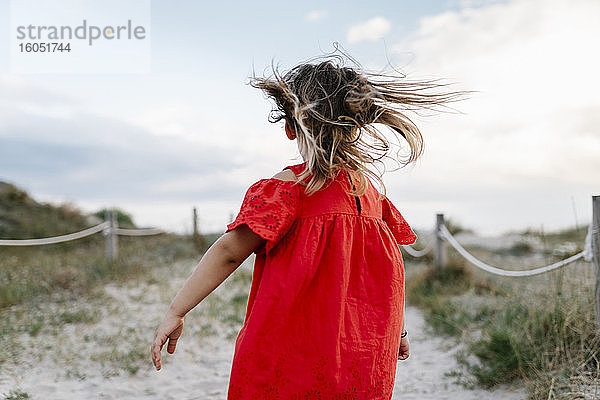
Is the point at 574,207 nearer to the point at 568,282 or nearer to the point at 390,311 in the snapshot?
the point at 568,282

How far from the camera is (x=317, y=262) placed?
1.88 metres

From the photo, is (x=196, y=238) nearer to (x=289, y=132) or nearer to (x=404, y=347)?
(x=404, y=347)

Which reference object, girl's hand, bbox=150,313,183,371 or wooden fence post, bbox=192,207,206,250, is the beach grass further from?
wooden fence post, bbox=192,207,206,250

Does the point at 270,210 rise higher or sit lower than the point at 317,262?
higher

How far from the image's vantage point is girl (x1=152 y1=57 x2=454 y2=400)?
183cm

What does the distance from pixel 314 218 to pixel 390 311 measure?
1.38 ft

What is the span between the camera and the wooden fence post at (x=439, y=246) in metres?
8.00

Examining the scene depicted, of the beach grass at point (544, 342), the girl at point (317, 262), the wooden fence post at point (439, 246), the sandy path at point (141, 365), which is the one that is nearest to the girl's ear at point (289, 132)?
the girl at point (317, 262)

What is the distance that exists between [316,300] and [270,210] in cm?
32

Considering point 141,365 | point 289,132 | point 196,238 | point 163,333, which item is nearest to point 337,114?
point 289,132

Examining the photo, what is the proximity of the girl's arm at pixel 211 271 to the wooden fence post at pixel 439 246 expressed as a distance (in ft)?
21.2

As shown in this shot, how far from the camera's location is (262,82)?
2080 millimetres

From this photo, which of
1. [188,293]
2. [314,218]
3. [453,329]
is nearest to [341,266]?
[314,218]

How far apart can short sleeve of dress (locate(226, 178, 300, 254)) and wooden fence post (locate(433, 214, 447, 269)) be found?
6.41m
